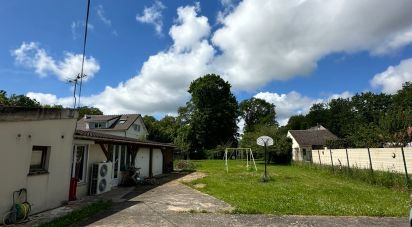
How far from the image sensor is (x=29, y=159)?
27.5 feet

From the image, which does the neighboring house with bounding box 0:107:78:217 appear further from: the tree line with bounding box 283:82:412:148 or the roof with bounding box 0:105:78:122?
the tree line with bounding box 283:82:412:148

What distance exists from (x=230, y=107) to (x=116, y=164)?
41.3 m

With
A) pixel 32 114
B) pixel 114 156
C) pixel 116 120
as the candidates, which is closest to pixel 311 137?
pixel 116 120

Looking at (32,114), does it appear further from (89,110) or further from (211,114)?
(89,110)

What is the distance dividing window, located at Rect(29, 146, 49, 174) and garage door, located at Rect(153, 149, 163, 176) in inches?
558

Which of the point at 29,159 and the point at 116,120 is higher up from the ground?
the point at 116,120

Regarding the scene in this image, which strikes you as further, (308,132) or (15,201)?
(308,132)

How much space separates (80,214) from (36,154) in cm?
215

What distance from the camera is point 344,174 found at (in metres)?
19.4

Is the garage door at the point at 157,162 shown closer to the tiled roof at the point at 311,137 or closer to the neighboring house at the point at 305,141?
the neighboring house at the point at 305,141

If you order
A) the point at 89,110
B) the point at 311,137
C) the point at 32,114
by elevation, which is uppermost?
the point at 89,110

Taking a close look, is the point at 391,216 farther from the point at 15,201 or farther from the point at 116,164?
the point at 116,164

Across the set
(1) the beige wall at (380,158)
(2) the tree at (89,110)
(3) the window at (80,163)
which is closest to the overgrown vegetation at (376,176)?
(1) the beige wall at (380,158)

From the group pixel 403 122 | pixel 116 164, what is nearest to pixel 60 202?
pixel 116 164
